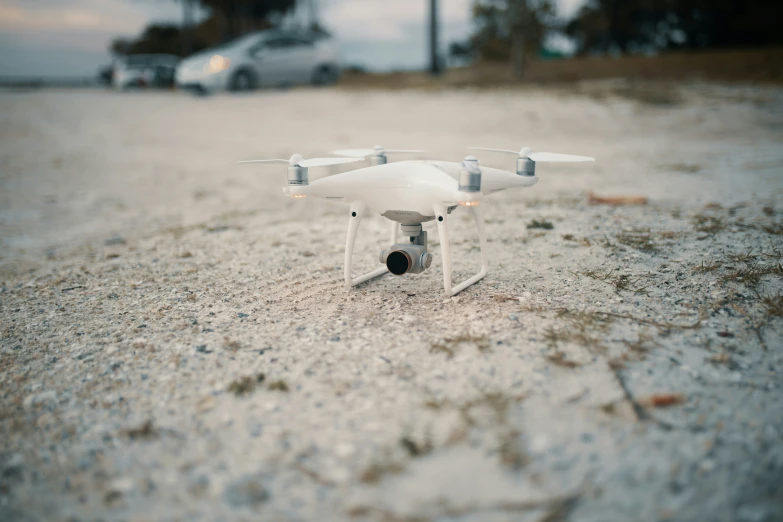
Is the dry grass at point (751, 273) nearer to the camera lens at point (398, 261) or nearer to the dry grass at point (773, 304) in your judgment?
the dry grass at point (773, 304)

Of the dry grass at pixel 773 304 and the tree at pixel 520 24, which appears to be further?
the tree at pixel 520 24

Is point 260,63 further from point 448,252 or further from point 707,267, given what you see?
point 707,267

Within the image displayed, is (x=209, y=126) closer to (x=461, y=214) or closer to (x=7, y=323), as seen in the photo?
(x=461, y=214)

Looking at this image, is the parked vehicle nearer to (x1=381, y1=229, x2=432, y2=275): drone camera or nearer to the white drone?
the white drone

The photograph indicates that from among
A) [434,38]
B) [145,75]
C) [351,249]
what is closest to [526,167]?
[351,249]

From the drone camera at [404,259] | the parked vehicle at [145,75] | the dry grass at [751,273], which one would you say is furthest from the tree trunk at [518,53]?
the drone camera at [404,259]

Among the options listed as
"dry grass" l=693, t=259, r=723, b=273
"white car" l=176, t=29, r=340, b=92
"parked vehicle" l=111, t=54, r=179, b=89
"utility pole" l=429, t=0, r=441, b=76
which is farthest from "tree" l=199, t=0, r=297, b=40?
"dry grass" l=693, t=259, r=723, b=273

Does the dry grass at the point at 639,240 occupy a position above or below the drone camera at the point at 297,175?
below

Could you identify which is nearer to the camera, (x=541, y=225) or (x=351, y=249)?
(x=351, y=249)
